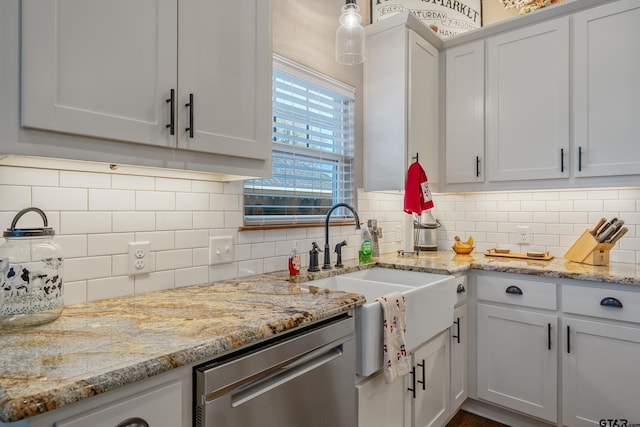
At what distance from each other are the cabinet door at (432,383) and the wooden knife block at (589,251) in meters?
0.98

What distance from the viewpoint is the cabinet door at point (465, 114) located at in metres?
2.60

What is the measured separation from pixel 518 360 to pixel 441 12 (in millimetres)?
2413

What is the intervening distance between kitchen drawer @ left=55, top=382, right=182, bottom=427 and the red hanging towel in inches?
69.5

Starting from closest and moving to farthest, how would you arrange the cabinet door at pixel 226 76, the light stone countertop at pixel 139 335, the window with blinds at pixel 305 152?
the light stone countertop at pixel 139 335 → the cabinet door at pixel 226 76 → the window with blinds at pixel 305 152

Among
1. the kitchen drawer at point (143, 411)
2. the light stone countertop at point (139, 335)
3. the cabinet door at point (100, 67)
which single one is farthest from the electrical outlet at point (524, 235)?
the kitchen drawer at point (143, 411)

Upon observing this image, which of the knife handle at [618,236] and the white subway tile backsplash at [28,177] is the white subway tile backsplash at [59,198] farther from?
the knife handle at [618,236]

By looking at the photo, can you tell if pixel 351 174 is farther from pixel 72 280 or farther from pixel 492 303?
pixel 72 280

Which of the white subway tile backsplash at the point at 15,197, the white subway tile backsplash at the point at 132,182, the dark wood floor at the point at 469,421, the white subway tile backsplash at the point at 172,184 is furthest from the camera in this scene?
the dark wood floor at the point at 469,421

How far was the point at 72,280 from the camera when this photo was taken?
1213 mm

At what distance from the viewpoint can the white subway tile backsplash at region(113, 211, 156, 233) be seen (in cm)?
132

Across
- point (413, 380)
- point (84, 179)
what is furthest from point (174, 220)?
point (413, 380)

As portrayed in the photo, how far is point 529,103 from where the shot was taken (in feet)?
7.89

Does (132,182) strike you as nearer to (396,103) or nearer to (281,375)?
(281,375)

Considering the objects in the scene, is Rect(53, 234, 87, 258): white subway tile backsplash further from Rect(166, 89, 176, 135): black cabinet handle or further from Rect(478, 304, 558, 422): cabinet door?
Rect(478, 304, 558, 422): cabinet door
